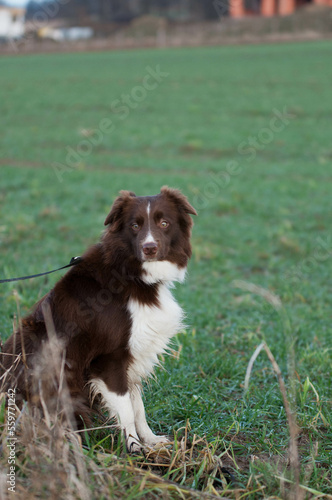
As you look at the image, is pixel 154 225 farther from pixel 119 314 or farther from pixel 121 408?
pixel 121 408

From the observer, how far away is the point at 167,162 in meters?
14.1

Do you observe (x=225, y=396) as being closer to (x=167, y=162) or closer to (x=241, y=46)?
(x=167, y=162)

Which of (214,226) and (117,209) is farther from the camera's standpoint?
(214,226)

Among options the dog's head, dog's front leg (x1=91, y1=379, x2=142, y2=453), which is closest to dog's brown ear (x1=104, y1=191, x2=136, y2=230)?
the dog's head

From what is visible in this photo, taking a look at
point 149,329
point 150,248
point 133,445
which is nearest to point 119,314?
point 149,329

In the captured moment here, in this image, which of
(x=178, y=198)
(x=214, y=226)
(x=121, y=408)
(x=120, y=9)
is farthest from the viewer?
(x=120, y=9)

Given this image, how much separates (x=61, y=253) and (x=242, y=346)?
356cm

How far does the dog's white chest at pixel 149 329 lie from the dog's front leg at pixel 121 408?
0.18m

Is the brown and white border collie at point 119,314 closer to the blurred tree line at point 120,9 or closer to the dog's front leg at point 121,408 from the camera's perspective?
the dog's front leg at point 121,408

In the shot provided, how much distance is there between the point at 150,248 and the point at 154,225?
0.65 feet

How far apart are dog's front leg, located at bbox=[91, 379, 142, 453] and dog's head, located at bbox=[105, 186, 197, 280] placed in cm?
76

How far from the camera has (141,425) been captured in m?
3.31

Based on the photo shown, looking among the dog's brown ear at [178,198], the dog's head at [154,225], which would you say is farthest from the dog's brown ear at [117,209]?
the dog's brown ear at [178,198]

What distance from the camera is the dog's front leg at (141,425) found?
130 inches
